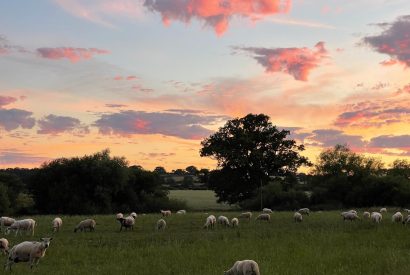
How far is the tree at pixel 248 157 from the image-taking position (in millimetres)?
85188

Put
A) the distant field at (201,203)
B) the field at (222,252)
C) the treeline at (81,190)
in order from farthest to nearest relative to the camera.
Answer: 1. the distant field at (201,203)
2. the treeline at (81,190)
3. the field at (222,252)

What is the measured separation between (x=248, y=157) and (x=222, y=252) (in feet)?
209

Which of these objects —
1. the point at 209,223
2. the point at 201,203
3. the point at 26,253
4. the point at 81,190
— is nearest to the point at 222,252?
the point at 26,253

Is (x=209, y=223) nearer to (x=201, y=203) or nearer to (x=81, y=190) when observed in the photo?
(x=81, y=190)

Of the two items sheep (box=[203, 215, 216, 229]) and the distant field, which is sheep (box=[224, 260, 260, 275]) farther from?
the distant field

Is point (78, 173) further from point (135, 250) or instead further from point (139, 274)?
point (139, 274)

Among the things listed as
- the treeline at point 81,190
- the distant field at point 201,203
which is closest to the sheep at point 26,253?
the treeline at point 81,190

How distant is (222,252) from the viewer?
22.1 meters

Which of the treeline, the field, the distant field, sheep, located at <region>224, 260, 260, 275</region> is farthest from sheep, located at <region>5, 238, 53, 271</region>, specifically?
the distant field

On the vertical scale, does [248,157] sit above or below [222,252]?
above

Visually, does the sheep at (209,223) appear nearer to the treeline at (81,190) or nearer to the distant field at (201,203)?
the treeline at (81,190)

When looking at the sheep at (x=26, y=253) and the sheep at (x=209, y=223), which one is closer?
the sheep at (x=26, y=253)

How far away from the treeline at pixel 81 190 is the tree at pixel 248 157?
955cm

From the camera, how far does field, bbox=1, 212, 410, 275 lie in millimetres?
18031
